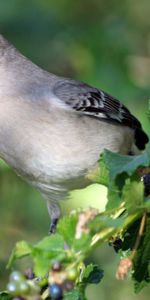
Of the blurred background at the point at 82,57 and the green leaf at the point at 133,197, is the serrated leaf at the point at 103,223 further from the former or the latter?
the blurred background at the point at 82,57

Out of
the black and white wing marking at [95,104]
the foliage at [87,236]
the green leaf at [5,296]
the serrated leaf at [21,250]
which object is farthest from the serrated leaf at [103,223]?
the black and white wing marking at [95,104]

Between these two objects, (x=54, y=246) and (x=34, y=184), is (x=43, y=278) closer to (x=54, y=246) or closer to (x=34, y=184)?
(x=54, y=246)

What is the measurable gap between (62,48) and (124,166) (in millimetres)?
5921

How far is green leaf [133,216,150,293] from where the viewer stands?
123 inches

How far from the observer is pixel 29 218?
25.2 ft

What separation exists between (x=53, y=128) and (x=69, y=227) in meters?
2.69

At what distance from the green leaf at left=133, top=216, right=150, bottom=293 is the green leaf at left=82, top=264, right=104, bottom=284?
0.16 m

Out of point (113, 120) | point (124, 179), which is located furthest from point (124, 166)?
point (113, 120)

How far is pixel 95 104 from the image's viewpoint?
5762 mm

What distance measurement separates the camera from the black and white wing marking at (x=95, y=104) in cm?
566

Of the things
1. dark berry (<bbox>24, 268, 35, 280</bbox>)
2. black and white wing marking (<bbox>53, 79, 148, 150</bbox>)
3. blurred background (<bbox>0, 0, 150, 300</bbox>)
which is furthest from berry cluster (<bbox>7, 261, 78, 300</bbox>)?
blurred background (<bbox>0, 0, 150, 300</bbox>)

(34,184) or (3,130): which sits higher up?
(3,130)

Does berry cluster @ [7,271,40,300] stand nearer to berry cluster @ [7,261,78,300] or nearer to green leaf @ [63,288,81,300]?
berry cluster @ [7,261,78,300]

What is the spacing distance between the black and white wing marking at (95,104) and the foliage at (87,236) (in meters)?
2.58
